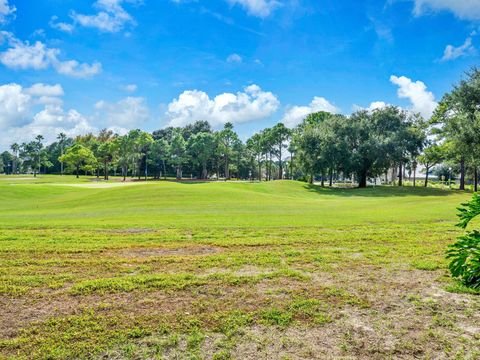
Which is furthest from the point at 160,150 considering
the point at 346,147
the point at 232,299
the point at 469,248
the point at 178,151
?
the point at 469,248

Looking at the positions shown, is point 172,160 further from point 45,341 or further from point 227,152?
point 45,341

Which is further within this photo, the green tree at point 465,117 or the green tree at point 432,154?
the green tree at point 432,154

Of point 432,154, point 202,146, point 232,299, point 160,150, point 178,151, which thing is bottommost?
point 232,299

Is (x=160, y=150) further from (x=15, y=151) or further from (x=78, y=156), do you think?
(x=15, y=151)

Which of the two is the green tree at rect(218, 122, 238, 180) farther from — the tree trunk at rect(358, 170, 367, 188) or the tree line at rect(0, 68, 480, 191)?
the tree trunk at rect(358, 170, 367, 188)

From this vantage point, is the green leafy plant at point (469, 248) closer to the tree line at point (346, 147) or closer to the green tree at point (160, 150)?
the tree line at point (346, 147)

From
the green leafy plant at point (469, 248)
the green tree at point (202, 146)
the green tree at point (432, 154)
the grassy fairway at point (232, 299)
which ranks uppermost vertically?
the green tree at point (202, 146)

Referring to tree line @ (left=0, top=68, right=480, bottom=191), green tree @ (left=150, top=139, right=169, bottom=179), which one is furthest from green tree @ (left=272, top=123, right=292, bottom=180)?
green tree @ (left=150, top=139, right=169, bottom=179)

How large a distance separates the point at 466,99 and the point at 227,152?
5652 centimetres

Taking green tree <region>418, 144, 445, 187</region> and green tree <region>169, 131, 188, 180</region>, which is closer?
green tree <region>418, 144, 445, 187</region>

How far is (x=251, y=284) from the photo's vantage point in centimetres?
595

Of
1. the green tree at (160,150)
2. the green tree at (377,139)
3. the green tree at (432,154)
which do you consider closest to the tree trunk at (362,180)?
the green tree at (377,139)

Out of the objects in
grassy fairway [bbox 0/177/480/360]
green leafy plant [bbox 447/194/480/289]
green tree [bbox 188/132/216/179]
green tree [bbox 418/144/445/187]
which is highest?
green tree [bbox 188/132/216/179]

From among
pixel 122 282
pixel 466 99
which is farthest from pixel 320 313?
pixel 466 99
